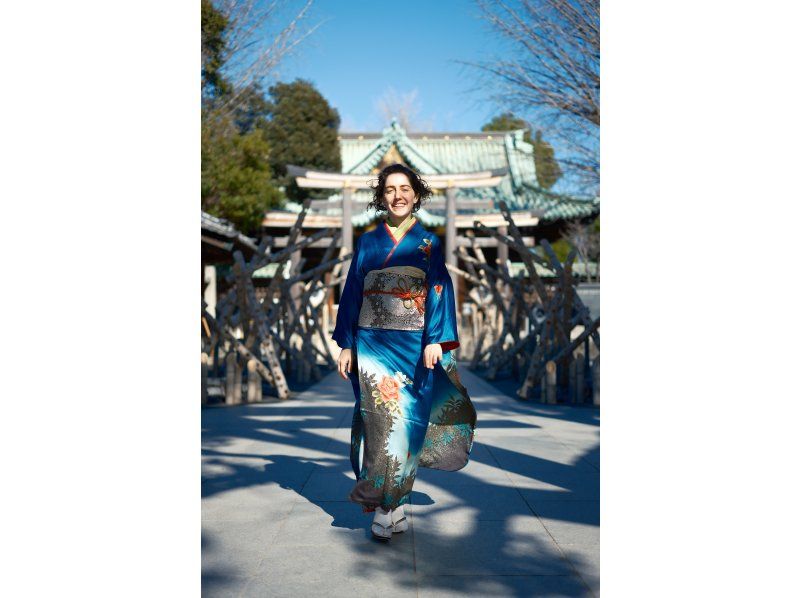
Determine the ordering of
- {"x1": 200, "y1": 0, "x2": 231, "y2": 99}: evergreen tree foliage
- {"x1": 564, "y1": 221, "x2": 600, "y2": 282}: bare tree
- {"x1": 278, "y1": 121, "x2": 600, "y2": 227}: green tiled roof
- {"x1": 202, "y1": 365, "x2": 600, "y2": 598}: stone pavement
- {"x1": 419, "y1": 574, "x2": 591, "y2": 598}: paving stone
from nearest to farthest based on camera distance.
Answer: {"x1": 419, "y1": 574, "x2": 591, "y2": 598}: paving stone < {"x1": 202, "y1": 365, "x2": 600, "y2": 598}: stone pavement < {"x1": 200, "y1": 0, "x2": 231, "y2": 99}: evergreen tree foliage < {"x1": 278, "y1": 121, "x2": 600, "y2": 227}: green tiled roof < {"x1": 564, "y1": 221, "x2": 600, "y2": 282}: bare tree

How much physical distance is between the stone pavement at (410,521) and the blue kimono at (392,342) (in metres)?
0.31

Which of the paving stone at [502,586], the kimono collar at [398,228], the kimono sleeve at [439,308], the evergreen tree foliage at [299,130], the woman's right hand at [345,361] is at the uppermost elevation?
the evergreen tree foliage at [299,130]

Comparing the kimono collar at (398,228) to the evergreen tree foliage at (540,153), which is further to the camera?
the evergreen tree foliage at (540,153)

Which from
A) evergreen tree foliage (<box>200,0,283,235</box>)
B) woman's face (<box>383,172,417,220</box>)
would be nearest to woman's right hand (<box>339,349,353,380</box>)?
woman's face (<box>383,172,417,220</box>)

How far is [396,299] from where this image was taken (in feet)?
11.0

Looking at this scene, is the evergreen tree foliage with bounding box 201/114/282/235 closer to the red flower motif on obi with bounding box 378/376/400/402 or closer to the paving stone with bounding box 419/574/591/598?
the red flower motif on obi with bounding box 378/376/400/402

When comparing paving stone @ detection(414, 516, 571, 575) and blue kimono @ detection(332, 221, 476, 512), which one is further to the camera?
blue kimono @ detection(332, 221, 476, 512)

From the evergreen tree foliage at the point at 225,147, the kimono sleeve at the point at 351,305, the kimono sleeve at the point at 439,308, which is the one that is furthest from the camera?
the evergreen tree foliage at the point at 225,147

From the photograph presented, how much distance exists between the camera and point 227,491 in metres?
4.10

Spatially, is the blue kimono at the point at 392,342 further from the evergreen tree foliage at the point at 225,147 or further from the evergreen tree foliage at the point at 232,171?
the evergreen tree foliage at the point at 232,171

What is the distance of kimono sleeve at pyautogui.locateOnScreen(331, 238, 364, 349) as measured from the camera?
135 inches

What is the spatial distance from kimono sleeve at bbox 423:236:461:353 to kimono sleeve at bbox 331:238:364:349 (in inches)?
12.9

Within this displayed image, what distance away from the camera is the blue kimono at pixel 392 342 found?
329 centimetres

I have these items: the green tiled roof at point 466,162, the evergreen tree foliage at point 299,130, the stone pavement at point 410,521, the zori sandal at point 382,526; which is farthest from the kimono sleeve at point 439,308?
the evergreen tree foliage at point 299,130
